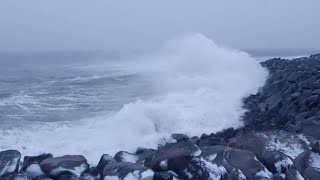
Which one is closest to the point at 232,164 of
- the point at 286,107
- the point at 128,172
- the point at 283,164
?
the point at 283,164

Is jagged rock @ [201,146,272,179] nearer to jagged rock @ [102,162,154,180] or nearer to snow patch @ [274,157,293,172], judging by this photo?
snow patch @ [274,157,293,172]

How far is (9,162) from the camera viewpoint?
15.9 feet

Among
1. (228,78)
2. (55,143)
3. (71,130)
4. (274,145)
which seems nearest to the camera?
(274,145)

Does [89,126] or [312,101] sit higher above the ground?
[312,101]

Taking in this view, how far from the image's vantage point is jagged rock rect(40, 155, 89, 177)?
483 centimetres

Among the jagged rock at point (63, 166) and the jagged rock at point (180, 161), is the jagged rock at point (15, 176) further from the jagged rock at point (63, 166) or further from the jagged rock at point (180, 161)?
the jagged rock at point (180, 161)

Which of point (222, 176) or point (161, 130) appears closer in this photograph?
point (222, 176)

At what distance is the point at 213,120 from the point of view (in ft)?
30.7

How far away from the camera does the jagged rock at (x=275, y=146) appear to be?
4.83 m

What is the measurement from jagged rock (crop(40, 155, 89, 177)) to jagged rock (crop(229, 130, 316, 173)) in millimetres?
2314

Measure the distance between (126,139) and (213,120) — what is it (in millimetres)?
2717

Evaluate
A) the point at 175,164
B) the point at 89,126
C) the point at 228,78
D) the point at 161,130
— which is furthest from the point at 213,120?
the point at 228,78

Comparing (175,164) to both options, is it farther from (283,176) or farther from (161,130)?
(161,130)

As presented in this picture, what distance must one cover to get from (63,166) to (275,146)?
2.94m
